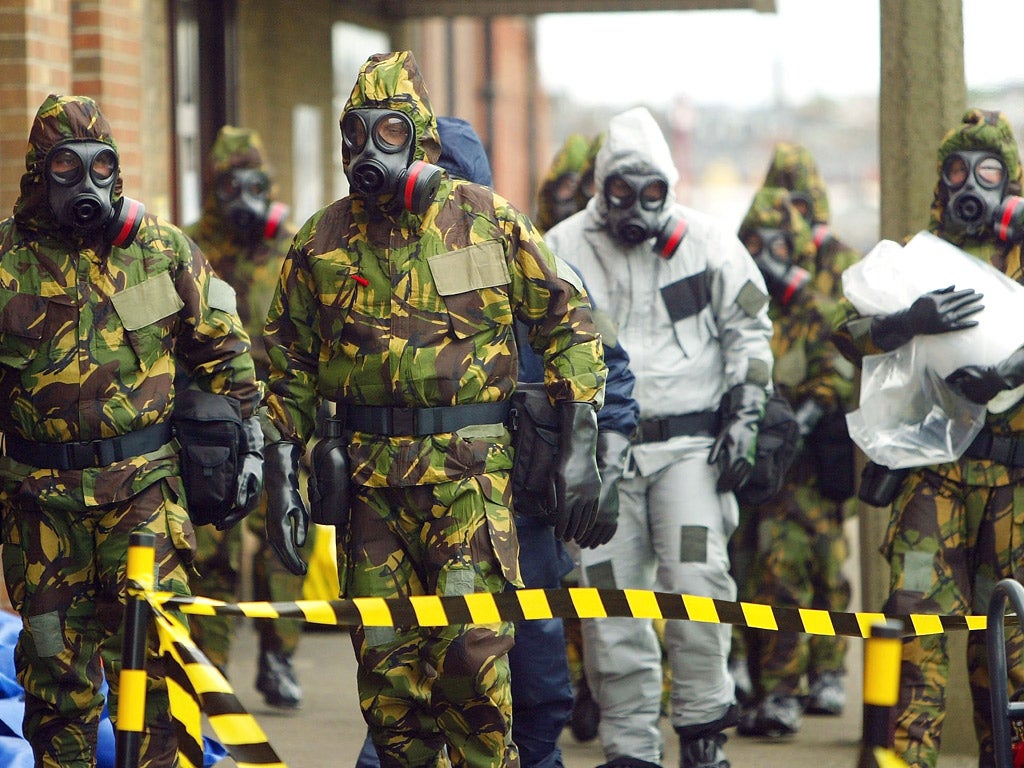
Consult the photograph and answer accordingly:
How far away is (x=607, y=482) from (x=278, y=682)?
286 cm

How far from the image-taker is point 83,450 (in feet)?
15.8

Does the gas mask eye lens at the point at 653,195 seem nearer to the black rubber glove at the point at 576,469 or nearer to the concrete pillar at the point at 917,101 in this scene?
the concrete pillar at the point at 917,101

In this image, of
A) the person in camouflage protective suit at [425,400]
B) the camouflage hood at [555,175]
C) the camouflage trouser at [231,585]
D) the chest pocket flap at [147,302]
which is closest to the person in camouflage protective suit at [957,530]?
the person in camouflage protective suit at [425,400]

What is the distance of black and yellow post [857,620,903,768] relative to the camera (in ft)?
9.23

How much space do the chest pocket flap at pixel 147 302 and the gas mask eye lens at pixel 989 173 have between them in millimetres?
2556

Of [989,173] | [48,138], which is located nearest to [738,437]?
[989,173]

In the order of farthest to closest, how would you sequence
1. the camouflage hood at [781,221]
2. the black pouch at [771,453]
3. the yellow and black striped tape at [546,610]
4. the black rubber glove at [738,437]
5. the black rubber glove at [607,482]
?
the camouflage hood at [781,221]
the black pouch at [771,453]
the black rubber glove at [738,437]
the black rubber glove at [607,482]
the yellow and black striped tape at [546,610]

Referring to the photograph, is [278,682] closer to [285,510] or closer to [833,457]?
[833,457]

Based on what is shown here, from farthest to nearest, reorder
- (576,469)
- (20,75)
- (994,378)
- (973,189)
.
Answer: (20,75) → (973,189) → (994,378) → (576,469)

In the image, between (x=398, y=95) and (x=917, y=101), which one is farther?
(x=917, y=101)

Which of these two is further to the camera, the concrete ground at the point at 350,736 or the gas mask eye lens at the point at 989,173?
the concrete ground at the point at 350,736

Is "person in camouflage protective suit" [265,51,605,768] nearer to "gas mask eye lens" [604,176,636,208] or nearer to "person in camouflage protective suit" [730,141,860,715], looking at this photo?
"gas mask eye lens" [604,176,636,208]

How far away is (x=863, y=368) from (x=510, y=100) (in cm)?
2141

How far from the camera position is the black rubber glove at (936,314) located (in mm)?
5406
